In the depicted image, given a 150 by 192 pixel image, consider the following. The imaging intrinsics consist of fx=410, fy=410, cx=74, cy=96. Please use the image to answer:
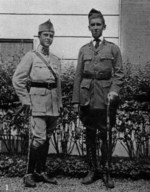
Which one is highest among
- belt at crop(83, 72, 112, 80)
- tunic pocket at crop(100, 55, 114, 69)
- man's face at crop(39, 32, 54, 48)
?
man's face at crop(39, 32, 54, 48)

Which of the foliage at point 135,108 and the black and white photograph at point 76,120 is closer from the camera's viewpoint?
the black and white photograph at point 76,120

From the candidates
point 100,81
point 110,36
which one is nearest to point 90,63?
point 100,81

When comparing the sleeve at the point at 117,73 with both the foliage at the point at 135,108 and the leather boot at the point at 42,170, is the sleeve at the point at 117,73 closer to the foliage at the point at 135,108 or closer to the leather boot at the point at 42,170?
the foliage at the point at 135,108

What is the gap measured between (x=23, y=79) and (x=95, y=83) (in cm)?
87

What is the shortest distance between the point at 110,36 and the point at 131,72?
2303 millimetres

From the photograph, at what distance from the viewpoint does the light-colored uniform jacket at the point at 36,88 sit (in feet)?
15.9

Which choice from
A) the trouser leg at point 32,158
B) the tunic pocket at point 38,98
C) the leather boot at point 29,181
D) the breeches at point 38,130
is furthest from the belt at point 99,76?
the leather boot at point 29,181

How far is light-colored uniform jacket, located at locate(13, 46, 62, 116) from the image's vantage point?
15.9 feet

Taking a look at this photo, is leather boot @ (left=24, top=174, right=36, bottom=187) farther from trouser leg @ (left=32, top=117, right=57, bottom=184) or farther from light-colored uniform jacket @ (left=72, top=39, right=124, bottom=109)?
light-colored uniform jacket @ (left=72, top=39, right=124, bottom=109)

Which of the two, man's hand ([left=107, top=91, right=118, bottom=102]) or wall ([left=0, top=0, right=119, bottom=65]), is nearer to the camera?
man's hand ([left=107, top=91, right=118, bottom=102])

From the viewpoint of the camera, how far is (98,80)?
5012mm

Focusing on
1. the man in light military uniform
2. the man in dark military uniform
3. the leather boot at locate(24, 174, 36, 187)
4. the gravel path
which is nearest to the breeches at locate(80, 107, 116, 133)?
the man in dark military uniform

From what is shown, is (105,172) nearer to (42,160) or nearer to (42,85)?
(42,160)

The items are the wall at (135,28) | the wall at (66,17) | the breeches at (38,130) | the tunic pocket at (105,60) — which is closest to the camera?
the breeches at (38,130)
